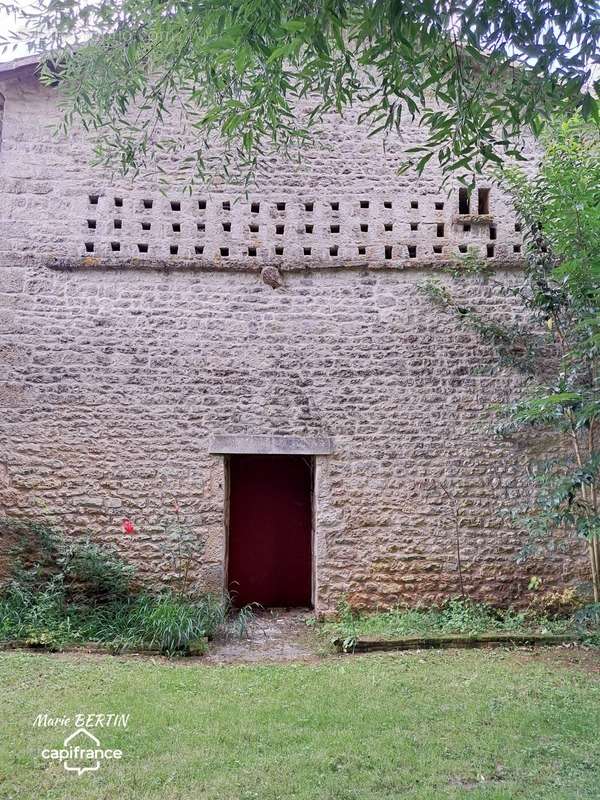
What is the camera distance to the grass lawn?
2.74 metres

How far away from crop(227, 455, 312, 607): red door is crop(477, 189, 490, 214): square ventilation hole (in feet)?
11.5

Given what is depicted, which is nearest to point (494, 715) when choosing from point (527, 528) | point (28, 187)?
point (527, 528)

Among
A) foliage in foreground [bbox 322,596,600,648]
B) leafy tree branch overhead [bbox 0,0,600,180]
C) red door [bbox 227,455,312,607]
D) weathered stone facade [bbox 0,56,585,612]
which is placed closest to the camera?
leafy tree branch overhead [bbox 0,0,600,180]

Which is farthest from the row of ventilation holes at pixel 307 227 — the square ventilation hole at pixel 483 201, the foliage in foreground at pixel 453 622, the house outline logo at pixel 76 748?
the house outline logo at pixel 76 748

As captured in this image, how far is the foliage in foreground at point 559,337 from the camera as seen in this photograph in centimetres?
465

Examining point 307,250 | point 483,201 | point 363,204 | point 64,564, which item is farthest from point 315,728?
point 483,201

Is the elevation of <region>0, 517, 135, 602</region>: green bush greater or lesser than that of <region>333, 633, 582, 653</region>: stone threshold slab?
greater

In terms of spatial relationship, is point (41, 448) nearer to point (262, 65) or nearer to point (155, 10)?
point (155, 10)

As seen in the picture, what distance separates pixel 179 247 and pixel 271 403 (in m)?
1.93

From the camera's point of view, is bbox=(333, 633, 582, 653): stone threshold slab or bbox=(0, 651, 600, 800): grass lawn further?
bbox=(333, 633, 582, 653): stone threshold slab

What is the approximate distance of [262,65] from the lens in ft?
8.16

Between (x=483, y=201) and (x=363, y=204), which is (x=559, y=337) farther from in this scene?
(x=363, y=204)

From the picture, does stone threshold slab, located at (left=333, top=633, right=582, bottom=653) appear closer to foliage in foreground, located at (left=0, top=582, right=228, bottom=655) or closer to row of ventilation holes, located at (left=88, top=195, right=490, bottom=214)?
foliage in foreground, located at (left=0, top=582, right=228, bottom=655)

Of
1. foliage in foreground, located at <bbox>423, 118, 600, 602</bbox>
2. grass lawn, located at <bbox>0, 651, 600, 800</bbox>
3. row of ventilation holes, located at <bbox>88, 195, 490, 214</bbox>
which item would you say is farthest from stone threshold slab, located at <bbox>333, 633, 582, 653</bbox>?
row of ventilation holes, located at <bbox>88, 195, 490, 214</bbox>
